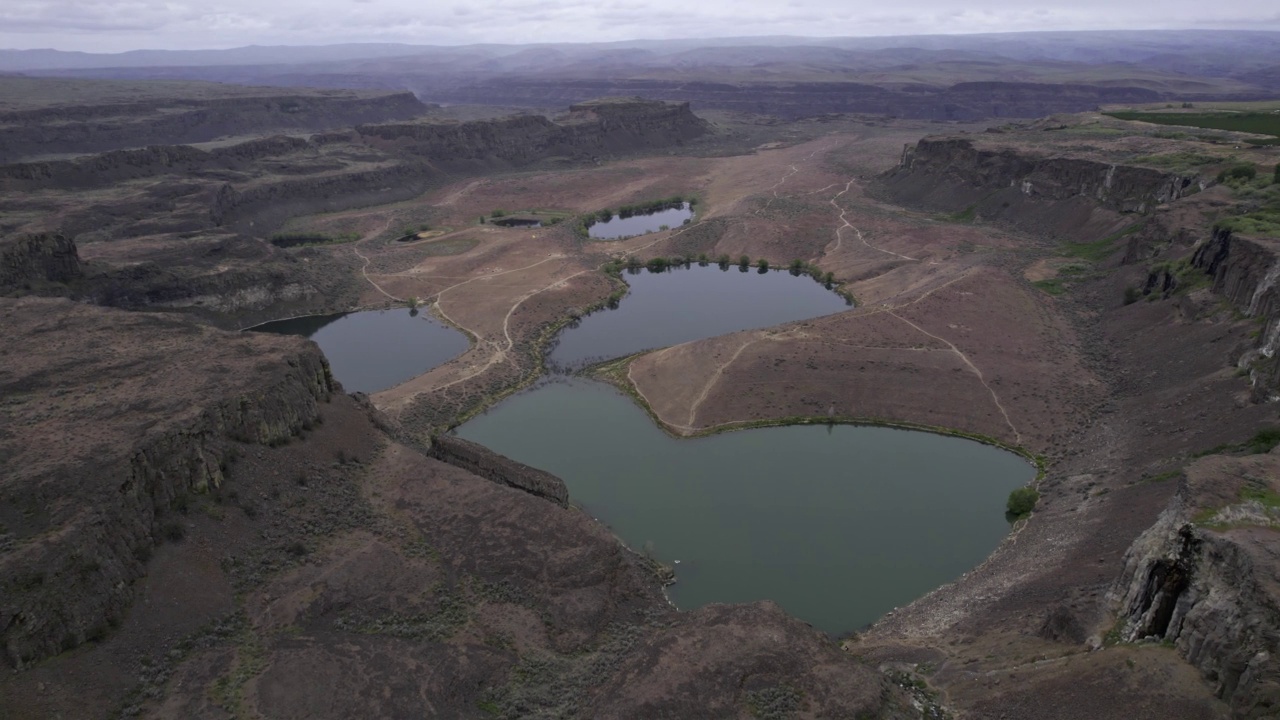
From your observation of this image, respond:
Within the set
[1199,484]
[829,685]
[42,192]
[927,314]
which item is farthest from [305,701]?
[42,192]

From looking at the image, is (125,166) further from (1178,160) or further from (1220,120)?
(1220,120)

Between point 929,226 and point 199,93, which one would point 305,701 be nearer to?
point 929,226

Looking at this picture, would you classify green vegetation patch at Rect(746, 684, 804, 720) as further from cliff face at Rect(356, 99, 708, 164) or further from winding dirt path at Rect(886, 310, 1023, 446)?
cliff face at Rect(356, 99, 708, 164)

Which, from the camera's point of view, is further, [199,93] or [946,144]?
[199,93]

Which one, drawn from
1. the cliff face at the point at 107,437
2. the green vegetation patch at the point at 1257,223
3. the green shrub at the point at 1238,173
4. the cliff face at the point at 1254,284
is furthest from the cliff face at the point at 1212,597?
the green shrub at the point at 1238,173

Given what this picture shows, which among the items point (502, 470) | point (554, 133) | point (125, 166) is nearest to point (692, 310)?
point (502, 470)

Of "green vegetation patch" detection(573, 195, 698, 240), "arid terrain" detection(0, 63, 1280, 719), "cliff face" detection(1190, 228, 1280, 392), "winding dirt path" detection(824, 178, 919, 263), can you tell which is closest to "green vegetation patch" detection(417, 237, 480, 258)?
"arid terrain" detection(0, 63, 1280, 719)

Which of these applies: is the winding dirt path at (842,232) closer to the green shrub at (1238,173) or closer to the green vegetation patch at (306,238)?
the green shrub at (1238,173)
